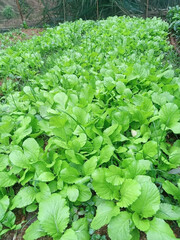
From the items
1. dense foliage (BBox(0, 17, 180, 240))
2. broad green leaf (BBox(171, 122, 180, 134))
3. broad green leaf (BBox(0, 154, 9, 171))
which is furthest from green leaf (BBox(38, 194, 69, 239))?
broad green leaf (BBox(171, 122, 180, 134))

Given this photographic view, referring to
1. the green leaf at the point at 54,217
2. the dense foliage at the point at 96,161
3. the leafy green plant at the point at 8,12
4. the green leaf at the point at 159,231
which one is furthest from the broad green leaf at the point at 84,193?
the leafy green plant at the point at 8,12

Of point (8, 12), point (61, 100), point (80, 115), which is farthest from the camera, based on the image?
point (8, 12)

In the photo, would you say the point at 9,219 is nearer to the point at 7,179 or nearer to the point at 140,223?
the point at 7,179

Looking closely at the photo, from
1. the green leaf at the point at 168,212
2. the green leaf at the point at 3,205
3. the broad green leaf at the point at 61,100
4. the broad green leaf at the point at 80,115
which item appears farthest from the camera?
the broad green leaf at the point at 61,100

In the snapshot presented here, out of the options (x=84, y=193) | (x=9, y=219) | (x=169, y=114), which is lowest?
(x=9, y=219)

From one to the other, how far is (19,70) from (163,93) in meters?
1.93

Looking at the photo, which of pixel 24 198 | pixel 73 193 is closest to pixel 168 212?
pixel 73 193

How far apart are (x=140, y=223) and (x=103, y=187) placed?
0.75 ft

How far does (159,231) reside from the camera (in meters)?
0.92

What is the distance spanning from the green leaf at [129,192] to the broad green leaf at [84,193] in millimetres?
168

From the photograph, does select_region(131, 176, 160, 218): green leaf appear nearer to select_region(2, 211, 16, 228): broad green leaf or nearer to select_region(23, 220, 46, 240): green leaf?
select_region(23, 220, 46, 240): green leaf

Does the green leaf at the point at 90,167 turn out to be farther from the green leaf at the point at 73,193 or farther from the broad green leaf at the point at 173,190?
the broad green leaf at the point at 173,190

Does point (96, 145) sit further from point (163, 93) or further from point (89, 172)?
point (163, 93)

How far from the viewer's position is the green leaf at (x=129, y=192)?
979 mm
